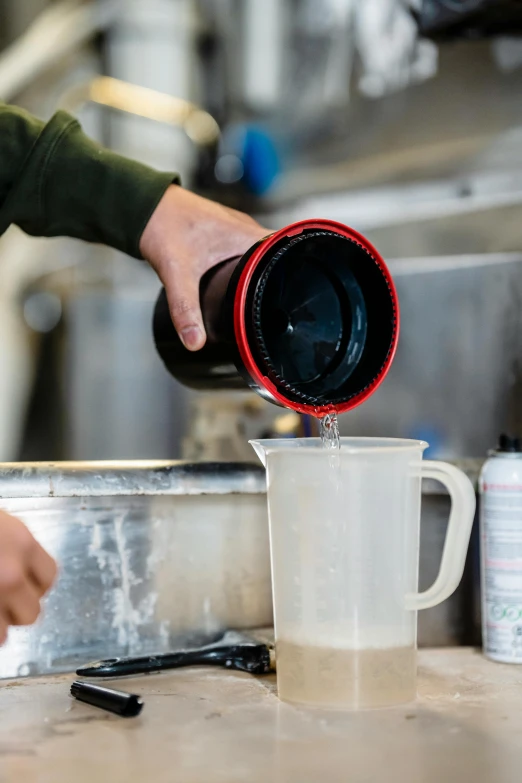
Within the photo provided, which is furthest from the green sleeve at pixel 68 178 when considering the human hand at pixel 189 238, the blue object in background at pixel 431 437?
the blue object in background at pixel 431 437

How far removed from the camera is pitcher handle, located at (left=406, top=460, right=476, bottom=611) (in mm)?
607

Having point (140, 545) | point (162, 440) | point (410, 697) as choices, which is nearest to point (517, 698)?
point (410, 697)

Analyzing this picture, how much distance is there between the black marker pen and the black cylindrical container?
24cm

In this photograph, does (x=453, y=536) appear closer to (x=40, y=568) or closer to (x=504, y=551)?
(x=504, y=551)

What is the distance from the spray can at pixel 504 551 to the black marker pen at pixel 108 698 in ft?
0.99

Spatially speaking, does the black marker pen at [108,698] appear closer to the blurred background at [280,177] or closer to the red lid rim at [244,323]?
the red lid rim at [244,323]

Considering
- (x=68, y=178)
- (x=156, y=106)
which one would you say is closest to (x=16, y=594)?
(x=68, y=178)

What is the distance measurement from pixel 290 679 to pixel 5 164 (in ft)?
1.81

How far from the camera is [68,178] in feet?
2.80

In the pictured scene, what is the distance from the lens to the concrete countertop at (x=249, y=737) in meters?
0.48

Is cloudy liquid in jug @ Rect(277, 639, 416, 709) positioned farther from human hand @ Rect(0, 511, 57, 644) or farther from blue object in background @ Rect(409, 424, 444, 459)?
blue object in background @ Rect(409, 424, 444, 459)

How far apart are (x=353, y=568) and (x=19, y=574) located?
215 millimetres

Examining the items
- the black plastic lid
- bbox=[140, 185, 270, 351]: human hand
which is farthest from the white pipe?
the black plastic lid

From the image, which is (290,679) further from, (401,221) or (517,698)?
(401,221)
